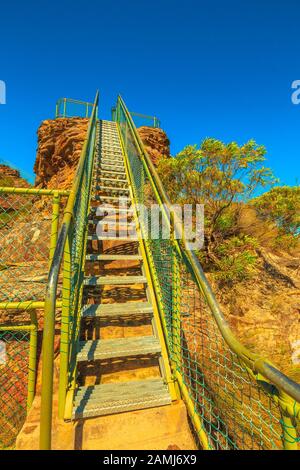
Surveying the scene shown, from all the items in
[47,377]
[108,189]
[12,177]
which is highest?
[12,177]

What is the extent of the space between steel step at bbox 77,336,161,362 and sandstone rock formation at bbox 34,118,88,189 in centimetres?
730

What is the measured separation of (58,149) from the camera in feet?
29.7

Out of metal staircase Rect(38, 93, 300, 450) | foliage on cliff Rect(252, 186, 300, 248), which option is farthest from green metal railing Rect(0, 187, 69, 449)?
foliage on cliff Rect(252, 186, 300, 248)

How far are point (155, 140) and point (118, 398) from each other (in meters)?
10.2

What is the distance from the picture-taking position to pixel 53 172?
9.46 m

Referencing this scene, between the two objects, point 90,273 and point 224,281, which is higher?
point 90,273

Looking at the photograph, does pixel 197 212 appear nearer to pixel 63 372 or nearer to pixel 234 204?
pixel 234 204

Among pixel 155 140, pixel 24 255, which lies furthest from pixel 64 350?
pixel 155 140

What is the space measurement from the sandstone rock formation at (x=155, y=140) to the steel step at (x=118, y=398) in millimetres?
8849

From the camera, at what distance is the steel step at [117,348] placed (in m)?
1.88

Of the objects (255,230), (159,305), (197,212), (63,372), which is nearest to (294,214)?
(255,230)

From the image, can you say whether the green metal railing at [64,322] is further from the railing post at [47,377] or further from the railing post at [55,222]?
the railing post at [55,222]

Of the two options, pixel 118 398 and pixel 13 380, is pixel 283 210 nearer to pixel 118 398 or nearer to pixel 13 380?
pixel 118 398
